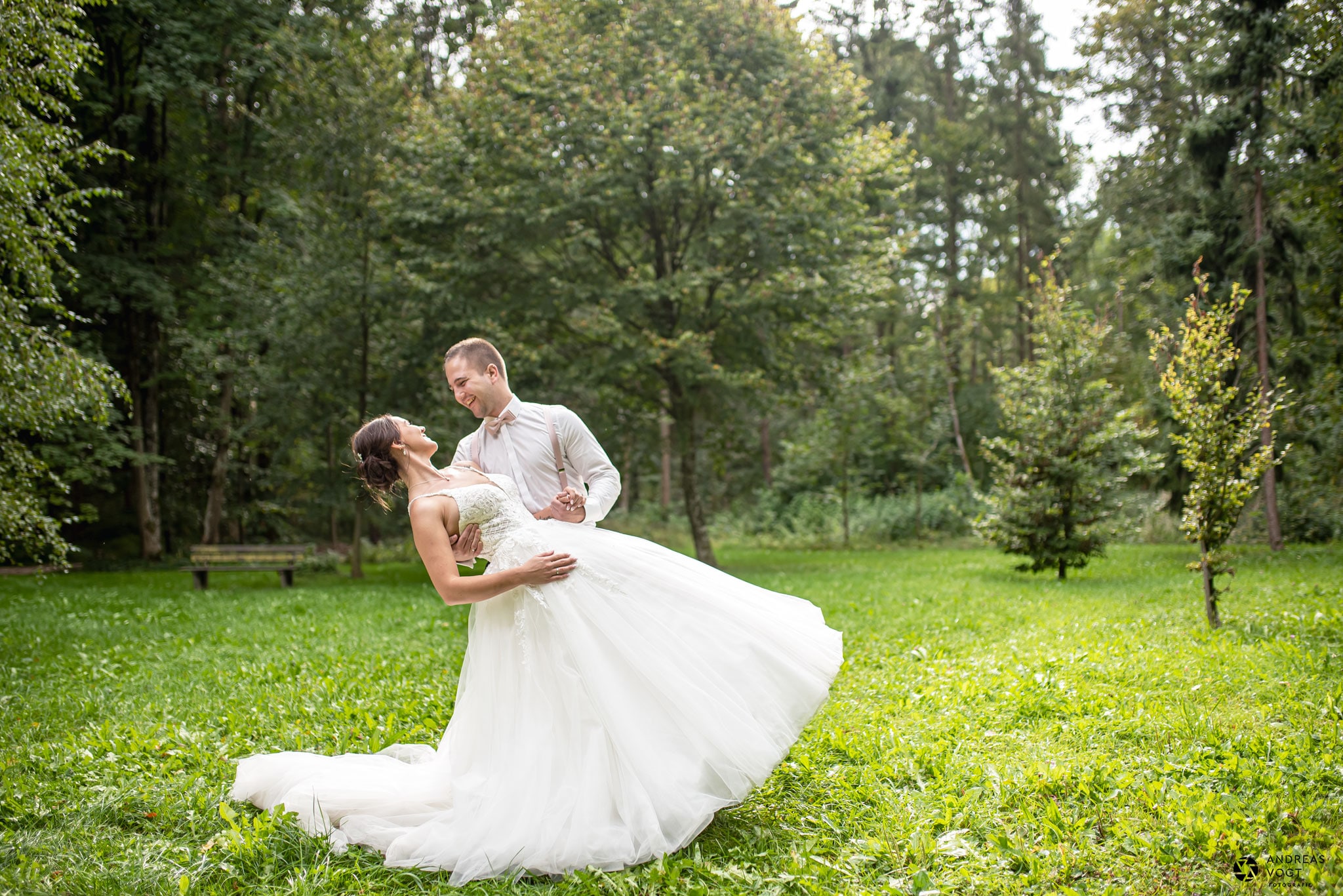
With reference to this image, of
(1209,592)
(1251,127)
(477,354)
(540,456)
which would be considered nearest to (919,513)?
(1251,127)

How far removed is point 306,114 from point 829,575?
48.0ft

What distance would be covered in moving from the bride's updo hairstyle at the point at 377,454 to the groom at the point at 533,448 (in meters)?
0.44

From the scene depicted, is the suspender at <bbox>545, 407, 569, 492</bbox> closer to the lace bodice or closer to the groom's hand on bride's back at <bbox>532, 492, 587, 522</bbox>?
the groom's hand on bride's back at <bbox>532, 492, 587, 522</bbox>

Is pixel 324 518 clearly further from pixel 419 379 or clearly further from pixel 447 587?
pixel 447 587

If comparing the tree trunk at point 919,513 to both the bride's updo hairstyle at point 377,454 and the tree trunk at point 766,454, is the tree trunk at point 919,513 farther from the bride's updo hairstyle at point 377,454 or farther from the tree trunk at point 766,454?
the bride's updo hairstyle at point 377,454

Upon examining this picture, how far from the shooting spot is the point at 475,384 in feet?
14.3

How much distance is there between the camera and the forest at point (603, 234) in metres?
15.4

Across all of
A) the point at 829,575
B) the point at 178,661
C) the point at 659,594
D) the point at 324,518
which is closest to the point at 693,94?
the point at 829,575

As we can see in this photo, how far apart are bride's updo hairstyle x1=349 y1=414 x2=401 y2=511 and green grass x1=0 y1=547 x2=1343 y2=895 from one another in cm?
166

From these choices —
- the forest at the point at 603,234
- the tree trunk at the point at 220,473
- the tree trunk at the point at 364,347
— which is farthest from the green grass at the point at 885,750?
the tree trunk at the point at 220,473

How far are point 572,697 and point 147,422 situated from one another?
2262 cm

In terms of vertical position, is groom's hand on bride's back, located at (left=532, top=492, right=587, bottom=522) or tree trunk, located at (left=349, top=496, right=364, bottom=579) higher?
groom's hand on bride's back, located at (left=532, top=492, right=587, bottom=522)

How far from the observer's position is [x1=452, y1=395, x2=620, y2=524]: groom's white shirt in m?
4.57

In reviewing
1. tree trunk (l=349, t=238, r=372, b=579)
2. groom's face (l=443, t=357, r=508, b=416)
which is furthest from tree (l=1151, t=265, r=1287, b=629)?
A: tree trunk (l=349, t=238, r=372, b=579)
